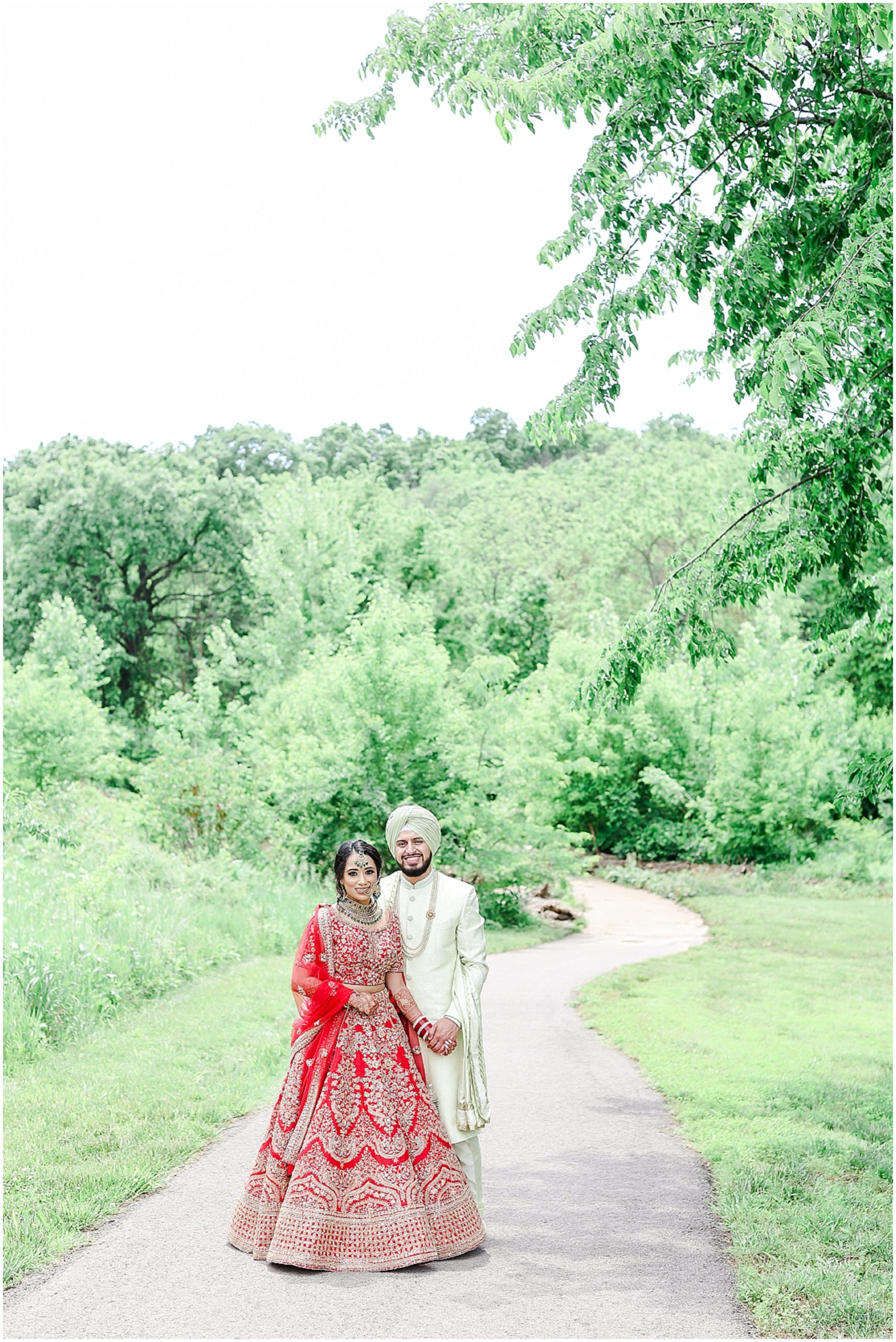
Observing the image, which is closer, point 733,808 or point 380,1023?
point 380,1023

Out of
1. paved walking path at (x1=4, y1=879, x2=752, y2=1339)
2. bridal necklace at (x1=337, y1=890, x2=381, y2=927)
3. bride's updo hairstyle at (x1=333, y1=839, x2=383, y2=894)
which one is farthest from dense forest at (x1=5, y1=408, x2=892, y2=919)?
paved walking path at (x1=4, y1=879, x2=752, y2=1339)

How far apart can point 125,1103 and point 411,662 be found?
12217 mm

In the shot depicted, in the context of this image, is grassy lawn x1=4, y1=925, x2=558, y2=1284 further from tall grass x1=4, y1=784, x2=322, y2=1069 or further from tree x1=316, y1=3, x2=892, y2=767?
tree x1=316, y1=3, x2=892, y2=767

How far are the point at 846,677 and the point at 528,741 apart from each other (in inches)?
350

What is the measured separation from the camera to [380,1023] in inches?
207

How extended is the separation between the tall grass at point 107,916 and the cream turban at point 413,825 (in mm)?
4616

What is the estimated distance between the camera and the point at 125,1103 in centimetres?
759

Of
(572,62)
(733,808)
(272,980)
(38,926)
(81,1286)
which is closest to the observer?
(81,1286)

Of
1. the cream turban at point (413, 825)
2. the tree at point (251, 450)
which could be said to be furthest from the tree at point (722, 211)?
the tree at point (251, 450)

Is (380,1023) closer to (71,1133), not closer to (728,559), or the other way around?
(71,1133)

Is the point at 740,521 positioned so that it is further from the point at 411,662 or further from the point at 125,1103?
the point at 411,662

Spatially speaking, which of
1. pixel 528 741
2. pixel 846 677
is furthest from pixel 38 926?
pixel 846 677

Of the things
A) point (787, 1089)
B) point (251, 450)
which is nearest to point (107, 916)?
point (787, 1089)

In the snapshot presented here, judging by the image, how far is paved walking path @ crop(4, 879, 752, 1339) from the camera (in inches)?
175
